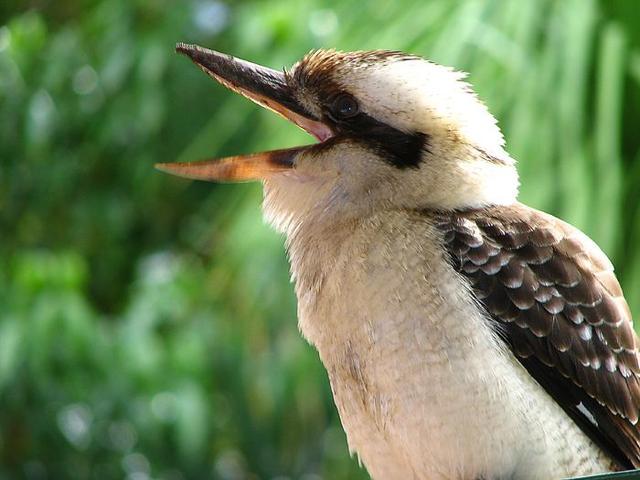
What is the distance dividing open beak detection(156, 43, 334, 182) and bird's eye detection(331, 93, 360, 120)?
0.14ft

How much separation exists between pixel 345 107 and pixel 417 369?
0.52 m

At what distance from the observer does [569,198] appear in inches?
134

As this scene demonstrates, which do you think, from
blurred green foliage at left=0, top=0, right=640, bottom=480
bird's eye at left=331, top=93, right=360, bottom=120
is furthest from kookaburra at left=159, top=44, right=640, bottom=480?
blurred green foliage at left=0, top=0, right=640, bottom=480

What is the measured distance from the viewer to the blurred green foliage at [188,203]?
3.47 m

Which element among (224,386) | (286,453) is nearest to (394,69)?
(224,386)

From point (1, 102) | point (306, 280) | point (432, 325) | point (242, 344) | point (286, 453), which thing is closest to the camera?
point (432, 325)

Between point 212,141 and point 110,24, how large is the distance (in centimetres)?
132

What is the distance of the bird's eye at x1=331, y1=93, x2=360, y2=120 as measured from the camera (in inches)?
90.5

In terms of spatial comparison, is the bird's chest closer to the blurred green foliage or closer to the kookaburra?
the kookaburra

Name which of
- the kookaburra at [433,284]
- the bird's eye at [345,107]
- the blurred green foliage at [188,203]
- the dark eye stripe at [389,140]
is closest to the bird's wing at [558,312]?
the kookaburra at [433,284]

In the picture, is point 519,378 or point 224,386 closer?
point 519,378

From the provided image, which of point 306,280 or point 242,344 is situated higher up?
point 306,280

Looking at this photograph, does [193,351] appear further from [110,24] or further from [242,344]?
[110,24]

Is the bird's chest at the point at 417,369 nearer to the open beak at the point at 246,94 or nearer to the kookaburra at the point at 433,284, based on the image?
the kookaburra at the point at 433,284
